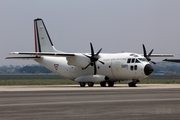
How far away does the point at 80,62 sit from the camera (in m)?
50.1

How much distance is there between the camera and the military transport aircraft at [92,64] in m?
47.5

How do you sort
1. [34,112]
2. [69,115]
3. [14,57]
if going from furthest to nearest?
[14,57] < [34,112] < [69,115]

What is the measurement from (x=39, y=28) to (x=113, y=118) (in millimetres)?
40575

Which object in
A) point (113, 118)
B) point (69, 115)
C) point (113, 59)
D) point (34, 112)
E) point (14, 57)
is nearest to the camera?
point (113, 118)

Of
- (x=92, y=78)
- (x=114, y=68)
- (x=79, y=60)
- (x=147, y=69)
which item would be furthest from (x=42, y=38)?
(x=147, y=69)

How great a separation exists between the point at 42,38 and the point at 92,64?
863 cm

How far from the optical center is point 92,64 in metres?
50.1

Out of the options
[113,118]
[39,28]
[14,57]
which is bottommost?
[113,118]

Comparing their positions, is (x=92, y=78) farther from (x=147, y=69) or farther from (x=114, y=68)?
(x=147, y=69)

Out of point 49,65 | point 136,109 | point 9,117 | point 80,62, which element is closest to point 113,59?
point 80,62

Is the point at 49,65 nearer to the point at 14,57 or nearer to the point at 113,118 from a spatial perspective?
the point at 14,57

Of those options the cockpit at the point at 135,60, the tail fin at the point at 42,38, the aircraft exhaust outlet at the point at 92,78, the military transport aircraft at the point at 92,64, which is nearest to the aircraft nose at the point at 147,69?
the military transport aircraft at the point at 92,64

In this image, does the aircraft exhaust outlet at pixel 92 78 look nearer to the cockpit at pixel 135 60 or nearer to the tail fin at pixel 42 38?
the cockpit at pixel 135 60

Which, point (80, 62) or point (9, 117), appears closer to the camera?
point (9, 117)
